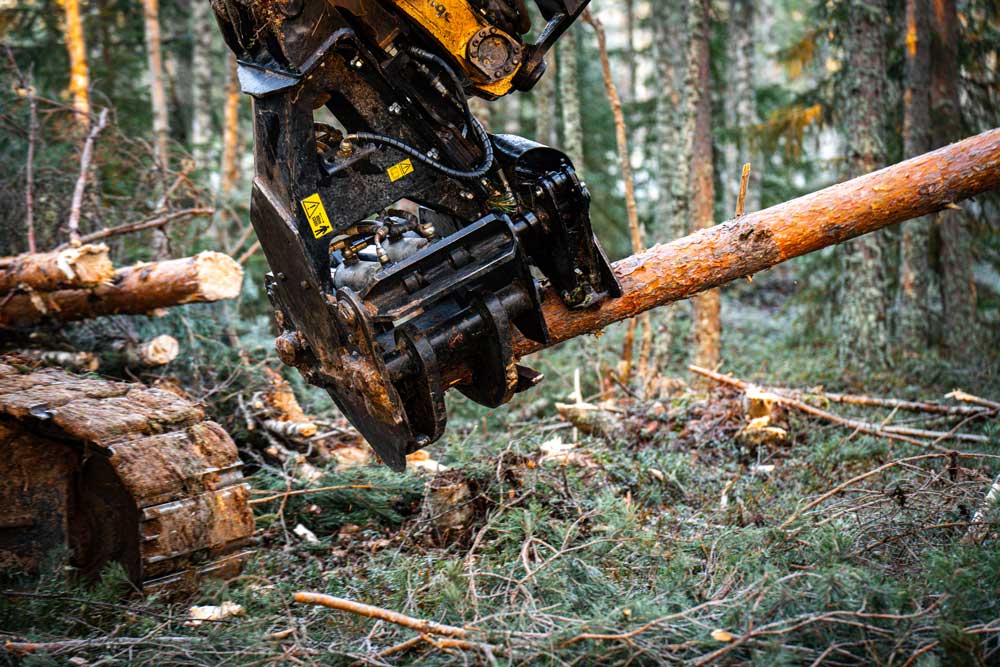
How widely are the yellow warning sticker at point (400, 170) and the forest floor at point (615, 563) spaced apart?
1869 millimetres

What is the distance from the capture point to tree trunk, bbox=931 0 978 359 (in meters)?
9.48

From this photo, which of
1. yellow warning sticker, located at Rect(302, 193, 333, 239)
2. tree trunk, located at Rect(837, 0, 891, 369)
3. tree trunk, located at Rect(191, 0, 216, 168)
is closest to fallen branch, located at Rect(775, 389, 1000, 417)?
tree trunk, located at Rect(837, 0, 891, 369)

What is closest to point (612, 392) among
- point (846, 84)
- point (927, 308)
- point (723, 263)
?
point (723, 263)

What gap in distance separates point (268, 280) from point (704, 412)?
4097 millimetres

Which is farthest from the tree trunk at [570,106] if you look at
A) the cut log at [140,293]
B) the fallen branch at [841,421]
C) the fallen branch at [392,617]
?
the fallen branch at [392,617]

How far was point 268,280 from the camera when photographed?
4125 millimetres

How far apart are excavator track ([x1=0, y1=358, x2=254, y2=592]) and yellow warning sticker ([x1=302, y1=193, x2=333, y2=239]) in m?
1.51

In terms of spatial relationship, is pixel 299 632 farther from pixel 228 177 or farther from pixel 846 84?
pixel 228 177

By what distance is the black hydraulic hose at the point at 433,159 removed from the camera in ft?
12.6

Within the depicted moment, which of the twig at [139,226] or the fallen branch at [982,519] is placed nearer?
the fallen branch at [982,519]

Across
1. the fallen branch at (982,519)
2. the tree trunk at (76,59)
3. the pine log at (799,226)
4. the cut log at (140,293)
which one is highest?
the tree trunk at (76,59)

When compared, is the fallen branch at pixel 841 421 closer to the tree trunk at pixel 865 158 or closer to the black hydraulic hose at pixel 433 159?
the tree trunk at pixel 865 158

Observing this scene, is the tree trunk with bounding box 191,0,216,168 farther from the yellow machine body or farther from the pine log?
the pine log

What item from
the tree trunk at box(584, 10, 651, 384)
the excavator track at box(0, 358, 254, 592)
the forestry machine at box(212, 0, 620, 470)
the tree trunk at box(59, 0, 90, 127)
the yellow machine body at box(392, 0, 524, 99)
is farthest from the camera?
the tree trunk at box(59, 0, 90, 127)
